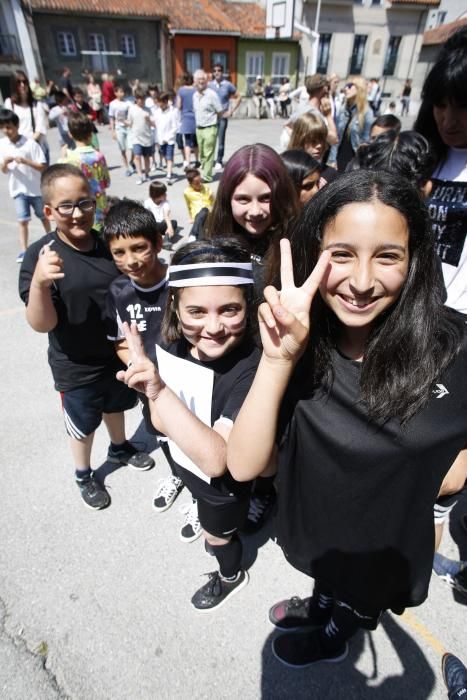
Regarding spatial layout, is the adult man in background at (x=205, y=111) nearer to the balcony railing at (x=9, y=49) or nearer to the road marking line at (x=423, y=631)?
the road marking line at (x=423, y=631)

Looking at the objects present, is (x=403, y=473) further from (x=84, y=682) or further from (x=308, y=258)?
(x=84, y=682)

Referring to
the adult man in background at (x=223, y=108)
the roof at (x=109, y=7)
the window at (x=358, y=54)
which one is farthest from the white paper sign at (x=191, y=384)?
the window at (x=358, y=54)

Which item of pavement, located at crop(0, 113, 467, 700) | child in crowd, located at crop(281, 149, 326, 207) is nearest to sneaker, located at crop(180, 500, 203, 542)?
pavement, located at crop(0, 113, 467, 700)

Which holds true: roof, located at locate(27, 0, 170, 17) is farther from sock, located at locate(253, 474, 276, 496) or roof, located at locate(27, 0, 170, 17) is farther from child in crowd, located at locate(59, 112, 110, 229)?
sock, located at locate(253, 474, 276, 496)

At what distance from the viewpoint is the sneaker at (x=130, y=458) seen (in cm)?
281

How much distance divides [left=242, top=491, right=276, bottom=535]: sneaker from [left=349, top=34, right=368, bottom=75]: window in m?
32.6

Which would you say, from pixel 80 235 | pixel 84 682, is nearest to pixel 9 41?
pixel 80 235

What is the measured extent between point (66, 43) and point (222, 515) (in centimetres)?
2996

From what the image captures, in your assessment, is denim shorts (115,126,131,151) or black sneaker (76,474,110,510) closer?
black sneaker (76,474,110,510)

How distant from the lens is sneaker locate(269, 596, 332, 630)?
1920 mm

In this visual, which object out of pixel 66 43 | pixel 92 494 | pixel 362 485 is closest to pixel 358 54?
pixel 66 43

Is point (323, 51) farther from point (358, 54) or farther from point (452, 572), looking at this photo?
point (452, 572)

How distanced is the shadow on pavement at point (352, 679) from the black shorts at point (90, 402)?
1480mm

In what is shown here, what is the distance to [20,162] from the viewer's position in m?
5.07
